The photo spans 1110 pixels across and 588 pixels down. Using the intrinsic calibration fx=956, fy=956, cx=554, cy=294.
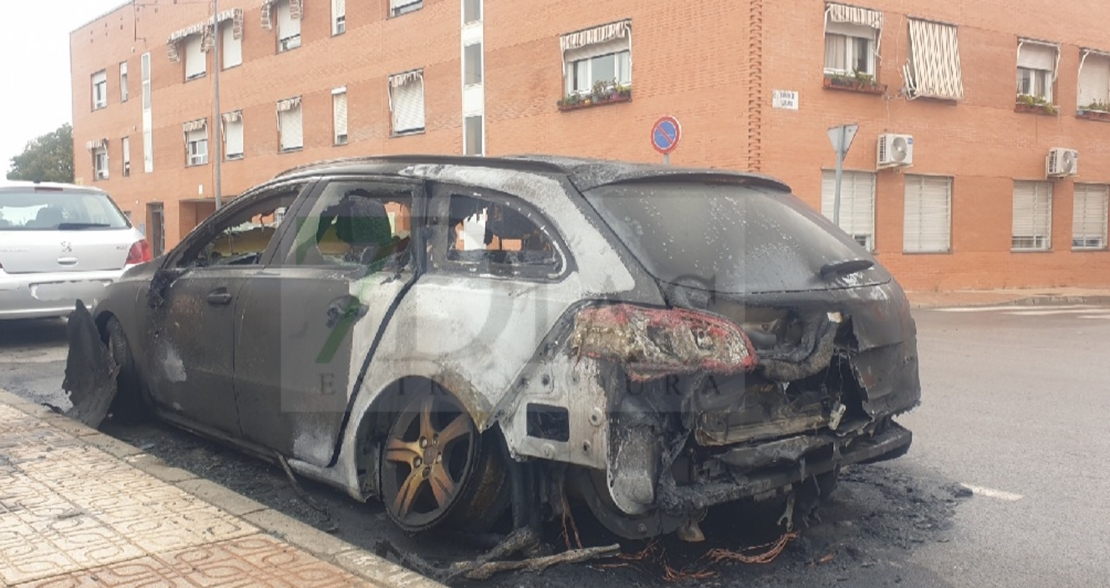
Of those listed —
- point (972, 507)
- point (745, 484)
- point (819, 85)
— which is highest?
point (819, 85)

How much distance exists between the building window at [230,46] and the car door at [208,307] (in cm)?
2900

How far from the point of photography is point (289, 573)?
3285 mm

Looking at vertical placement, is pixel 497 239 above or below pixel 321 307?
→ above

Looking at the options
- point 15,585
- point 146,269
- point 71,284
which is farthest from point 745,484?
point 71,284

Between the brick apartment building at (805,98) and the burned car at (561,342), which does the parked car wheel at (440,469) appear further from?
the brick apartment building at (805,98)

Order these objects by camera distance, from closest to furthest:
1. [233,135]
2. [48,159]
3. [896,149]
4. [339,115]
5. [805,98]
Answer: [805,98]
[896,149]
[339,115]
[233,135]
[48,159]

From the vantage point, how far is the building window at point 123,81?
39.1 meters

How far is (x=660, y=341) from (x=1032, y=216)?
22.1m

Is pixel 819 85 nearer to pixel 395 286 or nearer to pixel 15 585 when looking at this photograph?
pixel 395 286

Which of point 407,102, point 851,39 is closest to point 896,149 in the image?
point 851,39

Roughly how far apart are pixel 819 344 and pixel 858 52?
57.0ft

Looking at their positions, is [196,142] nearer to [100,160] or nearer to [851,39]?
[100,160]

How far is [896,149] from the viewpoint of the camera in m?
19.0

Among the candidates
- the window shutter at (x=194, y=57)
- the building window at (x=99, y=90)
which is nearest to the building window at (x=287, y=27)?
the window shutter at (x=194, y=57)
